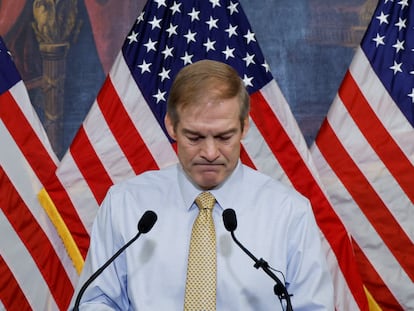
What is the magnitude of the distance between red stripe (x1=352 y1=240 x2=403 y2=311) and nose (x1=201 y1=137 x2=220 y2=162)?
1711 millimetres

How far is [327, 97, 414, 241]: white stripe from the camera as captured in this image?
3410 millimetres

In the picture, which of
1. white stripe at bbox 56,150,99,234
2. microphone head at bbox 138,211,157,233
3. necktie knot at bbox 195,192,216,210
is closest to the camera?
microphone head at bbox 138,211,157,233

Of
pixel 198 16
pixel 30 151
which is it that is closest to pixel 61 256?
pixel 30 151

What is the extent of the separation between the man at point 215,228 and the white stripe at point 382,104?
135 cm

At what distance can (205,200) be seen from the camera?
7.13ft

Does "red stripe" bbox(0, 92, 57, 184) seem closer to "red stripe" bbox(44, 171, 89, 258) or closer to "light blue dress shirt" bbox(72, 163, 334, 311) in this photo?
"red stripe" bbox(44, 171, 89, 258)

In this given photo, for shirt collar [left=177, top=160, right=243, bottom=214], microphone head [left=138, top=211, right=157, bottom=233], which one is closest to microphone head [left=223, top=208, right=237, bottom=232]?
microphone head [left=138, top=211, right=157, bottom=233]

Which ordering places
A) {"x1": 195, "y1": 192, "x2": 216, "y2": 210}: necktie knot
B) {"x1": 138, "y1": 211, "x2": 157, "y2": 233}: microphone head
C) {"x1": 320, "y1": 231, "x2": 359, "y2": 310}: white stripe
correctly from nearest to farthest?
1. {"x1": 138, "y1": 211, "x2": 157, "y2": 233}: microphone head
2. {"x1": 195, "y1": 192, "x2": 216, "y2": 210}: necktie knot
3. {"x1": 320, "y1": 231, "x2": 359, "y2": 310}: white stripe

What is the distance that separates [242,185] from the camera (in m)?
2.28

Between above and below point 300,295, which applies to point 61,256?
below

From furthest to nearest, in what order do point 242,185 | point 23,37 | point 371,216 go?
point 23,37 → point 371,216 → point 242,185

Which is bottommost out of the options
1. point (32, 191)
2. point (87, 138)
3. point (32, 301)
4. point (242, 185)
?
point (32, 301)

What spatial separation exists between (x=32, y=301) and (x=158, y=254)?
1.67 metres

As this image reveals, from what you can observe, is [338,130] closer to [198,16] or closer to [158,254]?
[198,16]
